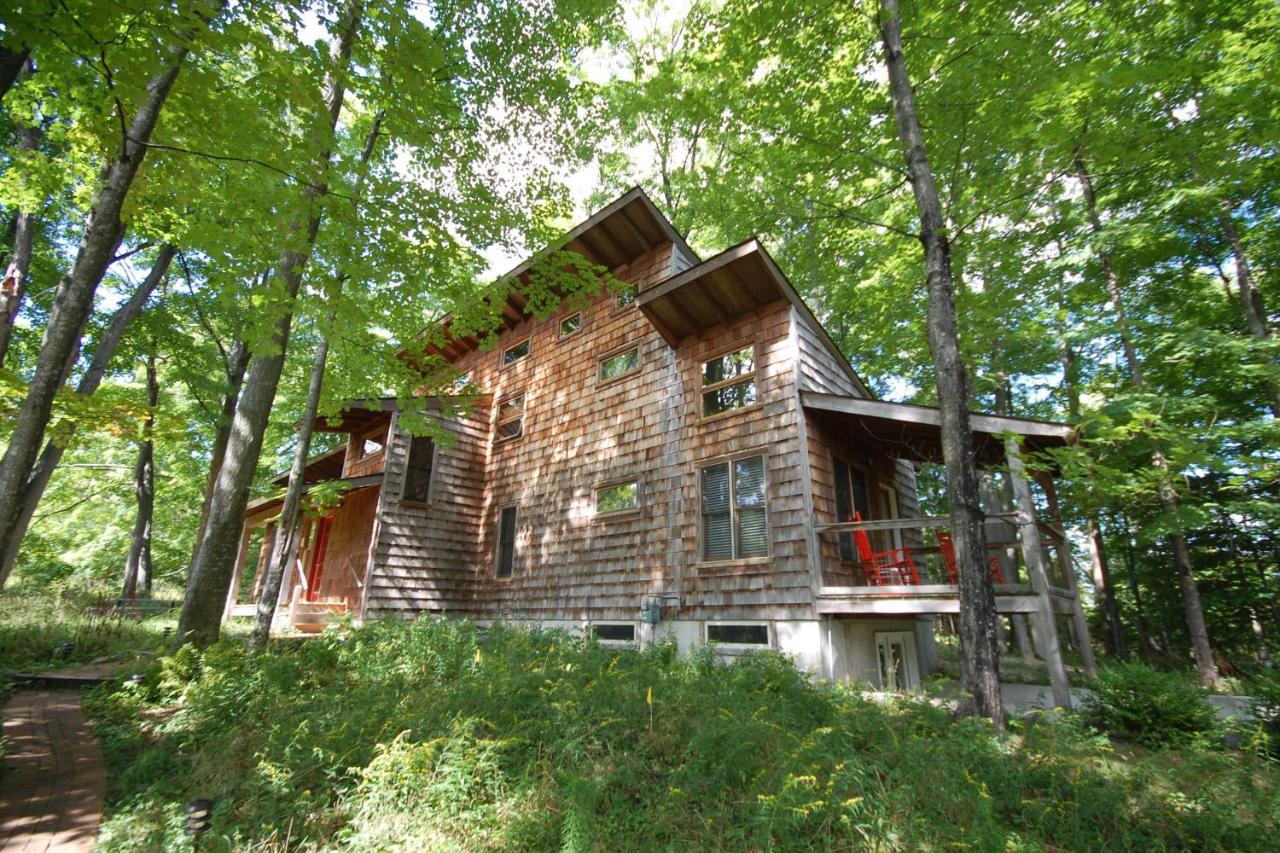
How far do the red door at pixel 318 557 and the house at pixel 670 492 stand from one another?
7cm

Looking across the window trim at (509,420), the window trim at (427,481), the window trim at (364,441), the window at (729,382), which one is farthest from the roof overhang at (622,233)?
the window trim at (364,441)

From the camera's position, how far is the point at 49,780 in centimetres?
464

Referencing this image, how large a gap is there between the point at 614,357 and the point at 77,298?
9.53 m

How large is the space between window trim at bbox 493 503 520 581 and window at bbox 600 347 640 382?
383cm

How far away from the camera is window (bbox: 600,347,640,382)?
1239 cm

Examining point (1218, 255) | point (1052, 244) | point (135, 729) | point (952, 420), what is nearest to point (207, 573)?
point (135, 729)

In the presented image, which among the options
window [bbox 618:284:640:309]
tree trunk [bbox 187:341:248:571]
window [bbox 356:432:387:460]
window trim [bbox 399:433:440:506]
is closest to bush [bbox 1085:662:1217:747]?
window [bbox 618:284:640:309]

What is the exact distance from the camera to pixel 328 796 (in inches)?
163

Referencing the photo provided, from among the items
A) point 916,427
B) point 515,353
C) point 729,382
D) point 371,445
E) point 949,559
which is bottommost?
point 949,559

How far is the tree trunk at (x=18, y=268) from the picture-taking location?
733cm

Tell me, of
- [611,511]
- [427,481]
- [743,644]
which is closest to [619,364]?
[611,511]

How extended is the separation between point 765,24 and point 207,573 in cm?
1125

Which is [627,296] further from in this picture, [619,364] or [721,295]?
[721,295]

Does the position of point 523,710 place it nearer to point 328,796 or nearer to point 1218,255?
point 328,796
